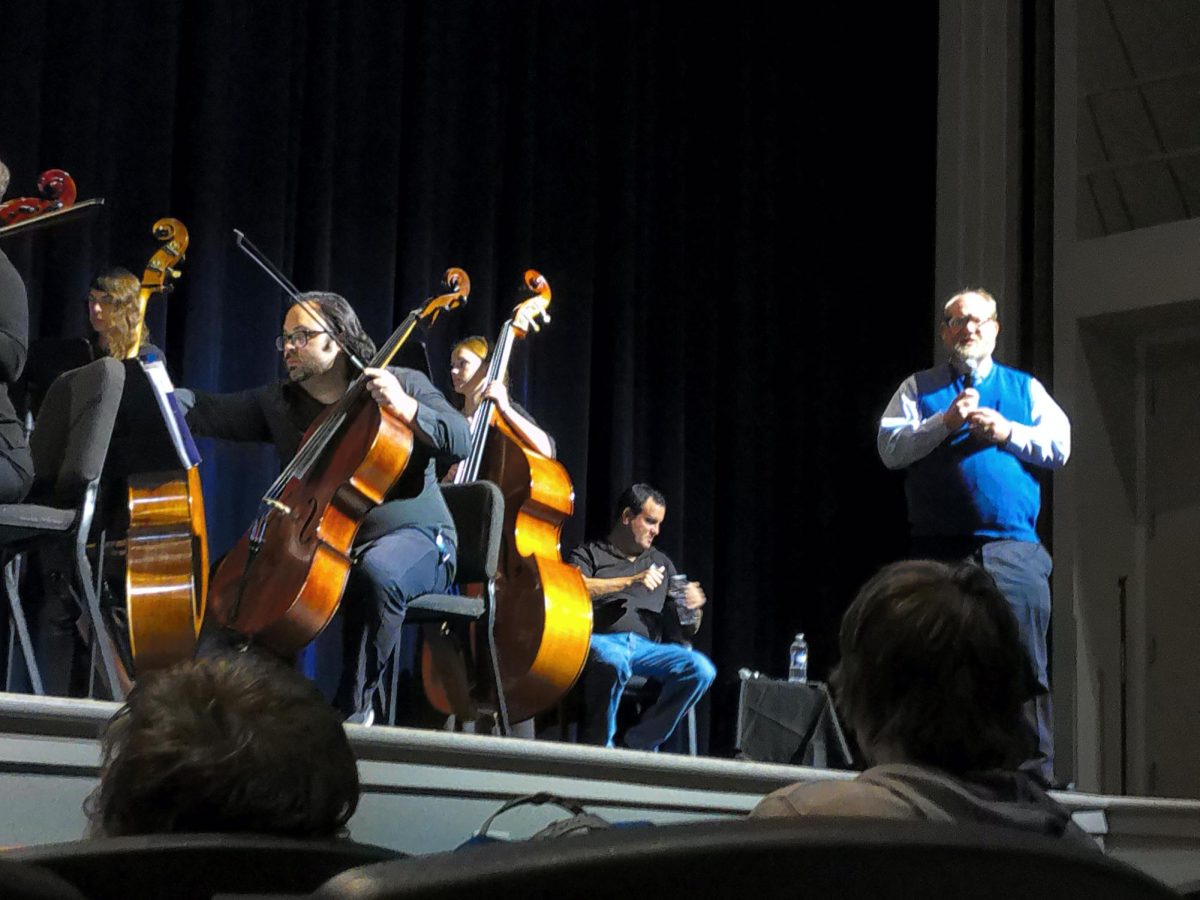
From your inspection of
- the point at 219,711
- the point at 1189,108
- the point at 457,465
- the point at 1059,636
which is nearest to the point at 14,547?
the point at 457,465

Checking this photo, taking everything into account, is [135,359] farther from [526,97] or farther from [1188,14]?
[1188,14]

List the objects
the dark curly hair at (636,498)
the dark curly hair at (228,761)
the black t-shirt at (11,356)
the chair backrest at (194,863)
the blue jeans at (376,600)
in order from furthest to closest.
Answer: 1. the dark curly hair at (636,498)
2. the blue jeans at (376,600)
3. the black t-shirt at (11,356)
4. the dark curly hair at (228,761)
5. the chair backrest at (194,863)

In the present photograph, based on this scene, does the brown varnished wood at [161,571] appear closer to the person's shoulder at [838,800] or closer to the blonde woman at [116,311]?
the blonde woman at [116,311]

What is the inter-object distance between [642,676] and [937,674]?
131 inches

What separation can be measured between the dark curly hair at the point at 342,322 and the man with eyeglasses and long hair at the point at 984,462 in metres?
1.22

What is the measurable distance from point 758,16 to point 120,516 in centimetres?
354

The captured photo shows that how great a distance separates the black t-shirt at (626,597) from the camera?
4.54m

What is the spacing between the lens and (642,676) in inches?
177

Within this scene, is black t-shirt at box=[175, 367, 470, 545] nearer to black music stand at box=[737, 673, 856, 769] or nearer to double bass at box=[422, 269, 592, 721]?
double bass at box=[422, 269, 592, 721]

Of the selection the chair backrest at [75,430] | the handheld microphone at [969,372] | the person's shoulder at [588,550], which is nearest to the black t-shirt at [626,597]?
the person's shoulder at [588,550]

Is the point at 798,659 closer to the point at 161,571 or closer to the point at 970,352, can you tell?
the point at 970,352

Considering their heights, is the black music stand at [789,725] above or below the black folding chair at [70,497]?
below

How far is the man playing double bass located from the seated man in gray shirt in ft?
3.85

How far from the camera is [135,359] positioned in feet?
10.1
